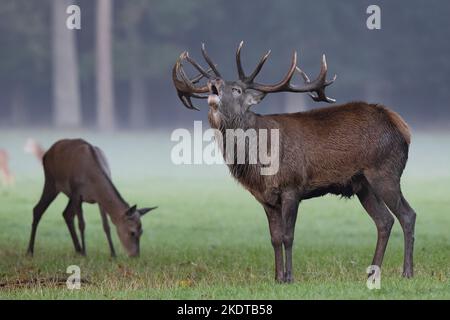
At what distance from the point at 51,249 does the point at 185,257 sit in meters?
2.11

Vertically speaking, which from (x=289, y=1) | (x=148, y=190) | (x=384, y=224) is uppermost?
(x=289, y=1)

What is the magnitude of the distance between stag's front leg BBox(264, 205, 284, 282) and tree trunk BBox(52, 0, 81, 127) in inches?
1153

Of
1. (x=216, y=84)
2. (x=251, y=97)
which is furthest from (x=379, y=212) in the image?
(x=216, y=84)

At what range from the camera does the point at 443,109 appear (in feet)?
126

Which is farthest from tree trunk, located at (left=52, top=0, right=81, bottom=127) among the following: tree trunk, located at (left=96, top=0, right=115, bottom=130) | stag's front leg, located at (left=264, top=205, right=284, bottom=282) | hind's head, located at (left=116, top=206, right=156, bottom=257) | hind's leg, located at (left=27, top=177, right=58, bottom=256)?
stag's front leg, located at (left=264, top=205, right=284, bottom=282)

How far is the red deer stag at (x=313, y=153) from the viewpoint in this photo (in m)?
8.88

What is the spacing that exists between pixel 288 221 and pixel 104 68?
29.3 m

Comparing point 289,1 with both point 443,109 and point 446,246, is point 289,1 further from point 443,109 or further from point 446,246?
point 446,246

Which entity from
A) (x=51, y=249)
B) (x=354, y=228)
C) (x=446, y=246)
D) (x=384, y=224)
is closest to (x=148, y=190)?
(x=354, y=228)

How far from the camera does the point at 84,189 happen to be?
12188 mm

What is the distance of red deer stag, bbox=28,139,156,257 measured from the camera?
11836mm

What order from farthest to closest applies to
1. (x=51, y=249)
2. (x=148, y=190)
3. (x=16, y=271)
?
(x=148, y=190), (x=51, y=249), (x=16, y=271)

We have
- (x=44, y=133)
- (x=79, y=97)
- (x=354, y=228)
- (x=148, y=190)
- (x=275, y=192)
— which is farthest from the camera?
(x=79, y=97)

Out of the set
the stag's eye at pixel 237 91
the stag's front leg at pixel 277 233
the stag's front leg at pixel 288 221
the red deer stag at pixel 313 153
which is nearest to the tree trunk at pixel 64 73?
the red deer stag at pixel 313 153
